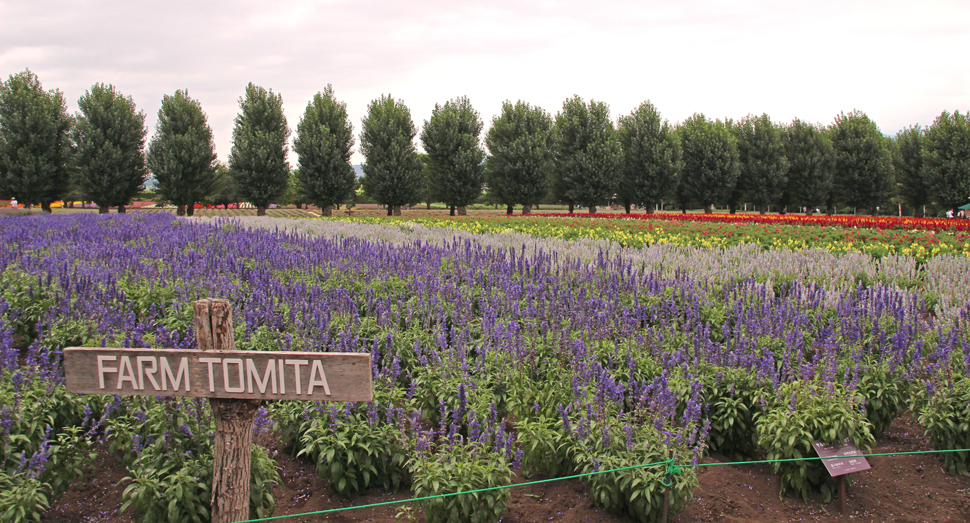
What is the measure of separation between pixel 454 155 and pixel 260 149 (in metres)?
15.1

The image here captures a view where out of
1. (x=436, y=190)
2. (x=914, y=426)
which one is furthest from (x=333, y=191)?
(x=914, y=426)

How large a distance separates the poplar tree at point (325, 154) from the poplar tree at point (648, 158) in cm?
2281

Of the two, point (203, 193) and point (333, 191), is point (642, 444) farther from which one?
point (203, 193)

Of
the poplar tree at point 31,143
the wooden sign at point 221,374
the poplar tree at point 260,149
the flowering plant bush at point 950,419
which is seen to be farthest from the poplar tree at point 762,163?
the poplar tree at point 31,143

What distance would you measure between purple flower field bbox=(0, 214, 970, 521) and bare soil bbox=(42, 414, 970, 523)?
0.14 metres

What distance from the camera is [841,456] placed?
3590mm

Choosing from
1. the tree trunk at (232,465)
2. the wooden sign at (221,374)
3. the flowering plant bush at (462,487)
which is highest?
the wooden sign at (221,374)

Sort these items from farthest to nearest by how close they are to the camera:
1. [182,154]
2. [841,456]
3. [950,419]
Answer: [182,154] → [950,419] → [841,456]

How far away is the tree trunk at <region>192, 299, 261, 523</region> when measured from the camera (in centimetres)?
265

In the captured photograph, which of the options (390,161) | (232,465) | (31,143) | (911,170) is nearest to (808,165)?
(911,170)

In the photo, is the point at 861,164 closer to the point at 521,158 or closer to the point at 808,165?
the point at 808,165

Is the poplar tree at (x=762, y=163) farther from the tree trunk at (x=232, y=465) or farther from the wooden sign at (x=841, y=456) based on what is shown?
the tree trunk at (x=232, y=465)

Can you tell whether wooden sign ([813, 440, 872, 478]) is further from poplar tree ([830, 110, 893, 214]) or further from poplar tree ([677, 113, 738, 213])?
poplar tree ([830, 110, 893, 214])

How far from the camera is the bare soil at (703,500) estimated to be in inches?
143
